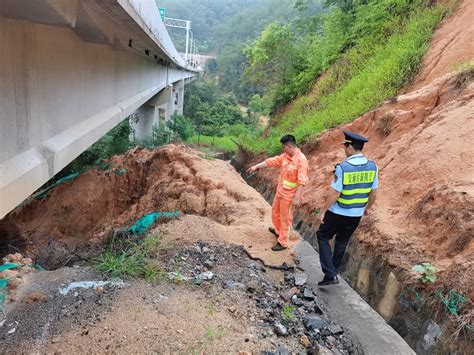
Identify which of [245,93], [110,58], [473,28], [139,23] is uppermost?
[473,28]

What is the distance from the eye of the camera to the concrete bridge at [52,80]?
2.74m

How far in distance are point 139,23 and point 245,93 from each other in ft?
173

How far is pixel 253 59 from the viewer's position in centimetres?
1734

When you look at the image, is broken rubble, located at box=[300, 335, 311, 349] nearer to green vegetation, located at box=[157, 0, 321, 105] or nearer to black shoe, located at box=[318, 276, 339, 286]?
black shoe, located at box=[318, 276, 339, 286]

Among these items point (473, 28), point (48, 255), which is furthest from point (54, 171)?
point (473, 28)

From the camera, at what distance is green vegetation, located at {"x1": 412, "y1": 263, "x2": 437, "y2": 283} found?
405cm

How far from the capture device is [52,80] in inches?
144

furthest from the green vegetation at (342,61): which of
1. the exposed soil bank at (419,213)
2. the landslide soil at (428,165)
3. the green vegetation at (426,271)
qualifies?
the green vegetation at (426,271)

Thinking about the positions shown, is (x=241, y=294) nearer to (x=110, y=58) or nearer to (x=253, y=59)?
(x=110, y=58)

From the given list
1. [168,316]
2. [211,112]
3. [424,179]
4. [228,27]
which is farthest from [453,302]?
[228,27]

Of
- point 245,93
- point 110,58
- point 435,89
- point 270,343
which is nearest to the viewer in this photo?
point 270,343

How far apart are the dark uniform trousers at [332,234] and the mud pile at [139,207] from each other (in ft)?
3.34

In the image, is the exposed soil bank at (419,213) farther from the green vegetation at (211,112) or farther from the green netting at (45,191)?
the green vegetation at (211,112)

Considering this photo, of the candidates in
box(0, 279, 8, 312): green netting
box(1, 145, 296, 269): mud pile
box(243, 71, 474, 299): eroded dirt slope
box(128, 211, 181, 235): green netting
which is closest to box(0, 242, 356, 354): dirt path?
box(0, 279, 8, 312): green netting
